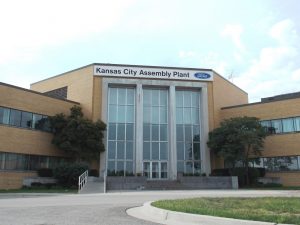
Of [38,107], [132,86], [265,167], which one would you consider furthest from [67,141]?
[265,167]

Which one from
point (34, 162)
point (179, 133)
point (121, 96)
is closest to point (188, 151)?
point (179, 133)

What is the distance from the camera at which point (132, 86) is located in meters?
45.3

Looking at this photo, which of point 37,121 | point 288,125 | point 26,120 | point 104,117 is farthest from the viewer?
point 104,117

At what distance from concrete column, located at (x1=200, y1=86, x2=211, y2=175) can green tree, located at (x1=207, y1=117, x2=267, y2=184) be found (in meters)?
2.38

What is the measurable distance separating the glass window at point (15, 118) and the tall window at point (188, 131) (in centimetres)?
1763

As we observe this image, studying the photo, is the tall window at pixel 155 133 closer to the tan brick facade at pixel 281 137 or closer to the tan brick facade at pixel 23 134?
the tan brick facade at pixel 23 134

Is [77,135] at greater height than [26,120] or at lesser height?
lesser

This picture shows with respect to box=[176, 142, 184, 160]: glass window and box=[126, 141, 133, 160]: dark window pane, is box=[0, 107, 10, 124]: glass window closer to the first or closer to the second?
box=[126, 141, 133, 160]: dark window pane


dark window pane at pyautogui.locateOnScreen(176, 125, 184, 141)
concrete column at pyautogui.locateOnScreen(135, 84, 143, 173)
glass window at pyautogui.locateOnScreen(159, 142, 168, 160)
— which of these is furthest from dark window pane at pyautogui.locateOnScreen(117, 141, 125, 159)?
dark window pane at pyautogui.locateOnScreen(176, 125, 184, 141)

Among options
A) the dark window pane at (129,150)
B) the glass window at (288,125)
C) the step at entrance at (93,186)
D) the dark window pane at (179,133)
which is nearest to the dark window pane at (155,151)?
the dark window pane at (129,150)

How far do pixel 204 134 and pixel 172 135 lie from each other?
3.92 metres

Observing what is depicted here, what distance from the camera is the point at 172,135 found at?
44125 mm

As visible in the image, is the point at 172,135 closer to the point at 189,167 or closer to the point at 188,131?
the point at 188,131

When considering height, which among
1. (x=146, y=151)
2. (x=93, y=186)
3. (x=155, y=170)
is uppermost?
(x=146, y=151)
